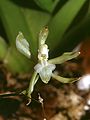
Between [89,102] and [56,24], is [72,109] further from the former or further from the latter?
[56,24]

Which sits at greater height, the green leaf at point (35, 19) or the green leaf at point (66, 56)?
the green leaf at point (35, 19)

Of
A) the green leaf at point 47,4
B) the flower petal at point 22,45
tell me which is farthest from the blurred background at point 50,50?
the flower petal at point 22,45

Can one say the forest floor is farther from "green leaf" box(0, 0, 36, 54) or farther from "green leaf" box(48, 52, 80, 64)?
"green leaf" box(48, 52, 80, 64)

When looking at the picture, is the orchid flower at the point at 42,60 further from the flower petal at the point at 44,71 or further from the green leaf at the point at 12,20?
the green leaf at the point at 12,20

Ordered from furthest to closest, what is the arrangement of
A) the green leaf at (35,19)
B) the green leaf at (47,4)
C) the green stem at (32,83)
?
the green leaf at (35,19), the green leaf at (47,4), the green stem at (32,83)

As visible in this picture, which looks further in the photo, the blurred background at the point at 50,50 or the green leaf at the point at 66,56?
the blurred background at the point at 50,50

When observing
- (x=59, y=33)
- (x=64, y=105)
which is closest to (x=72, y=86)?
(x=64, y=105)

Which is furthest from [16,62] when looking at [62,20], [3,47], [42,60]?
[42,60]

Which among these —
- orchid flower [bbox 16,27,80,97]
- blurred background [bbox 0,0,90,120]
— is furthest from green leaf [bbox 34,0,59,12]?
orchid flower [bbox 16,27,80,97]
